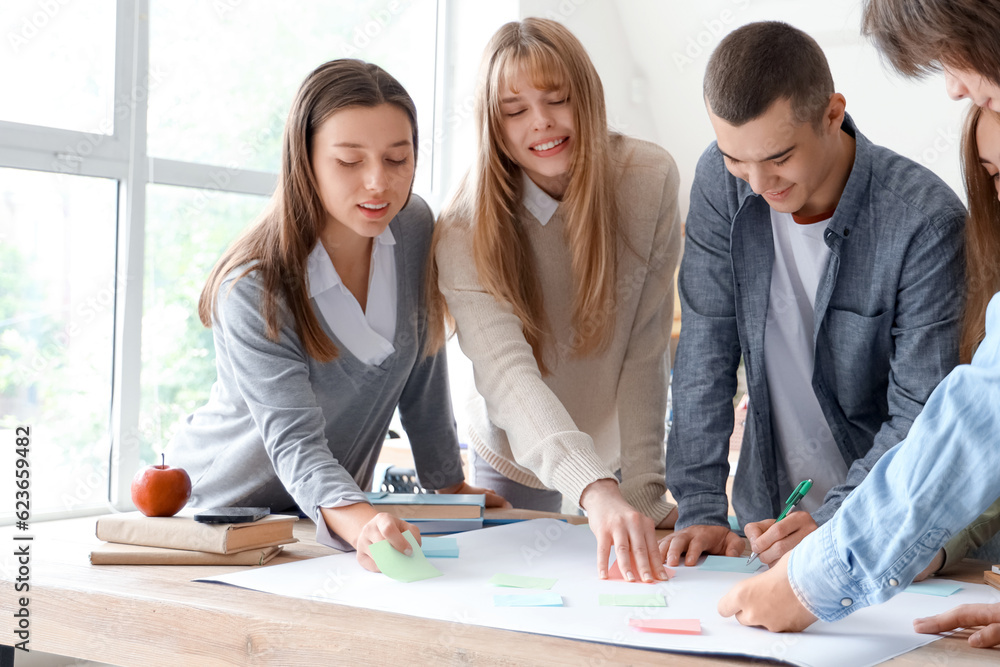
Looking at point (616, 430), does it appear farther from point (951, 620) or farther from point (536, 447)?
point (951, 620)

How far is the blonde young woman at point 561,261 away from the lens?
4.47ft

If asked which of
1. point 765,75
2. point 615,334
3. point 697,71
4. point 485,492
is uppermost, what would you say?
point 697,71

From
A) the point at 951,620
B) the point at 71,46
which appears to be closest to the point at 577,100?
the point at 951,620

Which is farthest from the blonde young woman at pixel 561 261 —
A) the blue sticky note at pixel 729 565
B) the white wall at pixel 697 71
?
the white wall at pixel 697 71

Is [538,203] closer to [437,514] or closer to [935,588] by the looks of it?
[437,514]

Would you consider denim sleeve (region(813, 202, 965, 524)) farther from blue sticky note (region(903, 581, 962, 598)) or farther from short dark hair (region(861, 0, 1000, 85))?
short dark hair (region(861, 0, 1000, 85))

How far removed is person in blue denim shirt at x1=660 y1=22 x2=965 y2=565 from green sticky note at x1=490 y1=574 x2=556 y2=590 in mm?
216

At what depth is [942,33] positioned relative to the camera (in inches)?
29.4

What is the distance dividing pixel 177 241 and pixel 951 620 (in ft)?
6.43

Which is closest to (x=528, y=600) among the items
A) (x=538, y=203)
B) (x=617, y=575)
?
(x=617, y=575)

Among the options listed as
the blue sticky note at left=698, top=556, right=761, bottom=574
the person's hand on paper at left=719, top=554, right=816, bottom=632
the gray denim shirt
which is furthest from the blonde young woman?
the person's hand on paper at left=719, top=554, right=816, bottom=632

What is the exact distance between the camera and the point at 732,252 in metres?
1.31

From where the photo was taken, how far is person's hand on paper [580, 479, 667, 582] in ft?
3.37

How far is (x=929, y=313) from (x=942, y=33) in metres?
0.51
